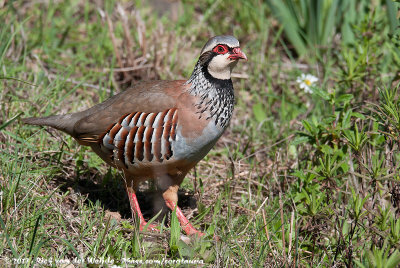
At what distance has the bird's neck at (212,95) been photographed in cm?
397

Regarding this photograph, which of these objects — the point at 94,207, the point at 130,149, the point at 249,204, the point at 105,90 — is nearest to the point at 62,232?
the point at 94,207

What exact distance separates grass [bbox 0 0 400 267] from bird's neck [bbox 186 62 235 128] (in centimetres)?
63

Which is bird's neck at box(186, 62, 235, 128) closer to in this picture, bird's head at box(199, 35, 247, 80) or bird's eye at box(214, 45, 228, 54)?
bird's head at box(199, 35, 247, 80)

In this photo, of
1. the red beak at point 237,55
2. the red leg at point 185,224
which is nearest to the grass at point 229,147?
the red leg at point 185,224

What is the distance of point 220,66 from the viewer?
4.03m

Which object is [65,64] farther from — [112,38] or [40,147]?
[40,147]

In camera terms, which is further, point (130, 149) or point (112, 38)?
point (112, 38)

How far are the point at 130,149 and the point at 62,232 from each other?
2.46ft

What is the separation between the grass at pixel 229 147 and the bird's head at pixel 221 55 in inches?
30.5

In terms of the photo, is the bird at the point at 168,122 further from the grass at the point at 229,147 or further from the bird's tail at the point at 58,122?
the grass at the point at 229,147

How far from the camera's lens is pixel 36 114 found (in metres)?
5.00

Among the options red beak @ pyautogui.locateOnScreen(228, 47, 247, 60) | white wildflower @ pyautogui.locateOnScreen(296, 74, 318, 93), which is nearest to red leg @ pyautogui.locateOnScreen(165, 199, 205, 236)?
red beak @ pyautogui.locateOnScreen(228, 47, 247, 60)

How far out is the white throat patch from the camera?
402cm

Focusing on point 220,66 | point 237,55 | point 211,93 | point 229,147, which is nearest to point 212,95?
point 211,93
